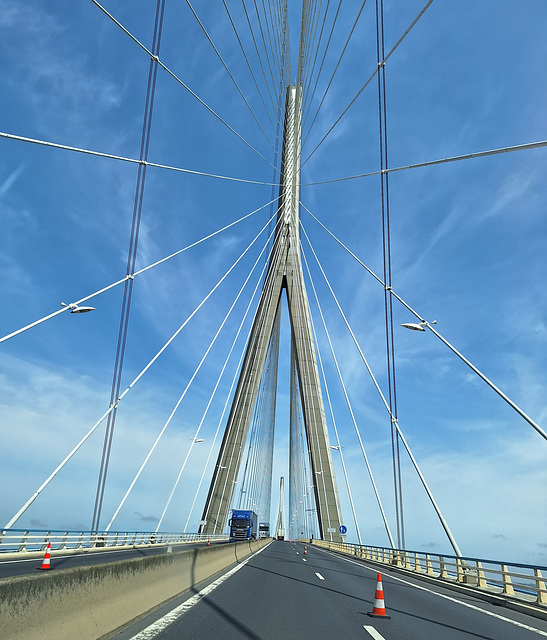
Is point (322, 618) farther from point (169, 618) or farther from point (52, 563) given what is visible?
point (52, 563)

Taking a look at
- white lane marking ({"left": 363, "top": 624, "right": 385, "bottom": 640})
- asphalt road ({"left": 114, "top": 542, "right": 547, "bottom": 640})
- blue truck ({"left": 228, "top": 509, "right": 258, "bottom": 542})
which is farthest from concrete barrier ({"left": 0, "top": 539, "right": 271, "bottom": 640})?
blue truck ({"left": 228, "top": 509, "right": 258, "bottom": 542})

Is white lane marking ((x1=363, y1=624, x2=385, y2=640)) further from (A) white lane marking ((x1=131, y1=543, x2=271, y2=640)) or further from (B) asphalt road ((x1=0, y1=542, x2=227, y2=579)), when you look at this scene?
(B) asphalt road ((x1=0, y1=542, x2=227, y2=579))

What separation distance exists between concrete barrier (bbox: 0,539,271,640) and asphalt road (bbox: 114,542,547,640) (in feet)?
0.93

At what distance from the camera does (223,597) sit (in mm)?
10125

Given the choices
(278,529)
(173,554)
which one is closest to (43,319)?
(173,554)

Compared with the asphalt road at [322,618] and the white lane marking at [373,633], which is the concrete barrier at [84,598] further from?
the white lane marking at [373,633]

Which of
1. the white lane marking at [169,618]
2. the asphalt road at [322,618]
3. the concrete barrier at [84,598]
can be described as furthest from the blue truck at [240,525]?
the concrete barrier at [84,598]

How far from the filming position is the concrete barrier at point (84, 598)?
4.21 meters

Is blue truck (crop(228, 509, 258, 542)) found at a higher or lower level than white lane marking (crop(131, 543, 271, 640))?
higher

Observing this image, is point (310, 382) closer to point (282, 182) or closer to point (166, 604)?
point (282, 182)

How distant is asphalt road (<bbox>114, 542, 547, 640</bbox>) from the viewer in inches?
271

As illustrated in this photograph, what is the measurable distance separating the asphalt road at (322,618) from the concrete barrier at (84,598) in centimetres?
28

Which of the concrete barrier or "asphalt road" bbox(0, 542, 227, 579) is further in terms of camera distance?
"asphalt road" bbox(0, 542, 227, 579)

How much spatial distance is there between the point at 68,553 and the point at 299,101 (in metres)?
29.8
